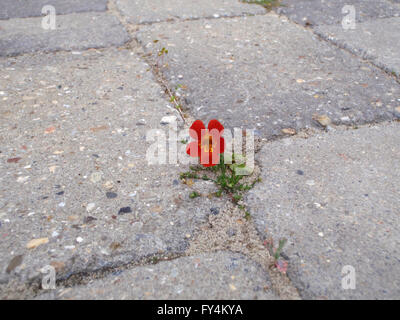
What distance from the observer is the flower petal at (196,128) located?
1.47m

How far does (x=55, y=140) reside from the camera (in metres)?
1.61

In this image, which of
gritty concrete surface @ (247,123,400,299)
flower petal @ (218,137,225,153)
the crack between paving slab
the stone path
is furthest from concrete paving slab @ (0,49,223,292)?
the crack between paving slab

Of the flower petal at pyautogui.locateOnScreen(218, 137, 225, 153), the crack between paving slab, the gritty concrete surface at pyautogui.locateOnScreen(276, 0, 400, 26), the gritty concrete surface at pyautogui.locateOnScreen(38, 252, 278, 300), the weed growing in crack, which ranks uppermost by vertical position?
the gritty concrete surface at pyautogui.locateOnScreen(276, 0, 400, 26)

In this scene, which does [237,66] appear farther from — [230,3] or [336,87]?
[230,3]

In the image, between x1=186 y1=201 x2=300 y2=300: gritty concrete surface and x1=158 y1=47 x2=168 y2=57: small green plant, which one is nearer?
x1=186 y1=201 x2=300 y2=300: gritty concrete surface

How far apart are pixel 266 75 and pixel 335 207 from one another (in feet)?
3.48

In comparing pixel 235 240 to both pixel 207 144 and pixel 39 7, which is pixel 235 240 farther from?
pixel 39 7

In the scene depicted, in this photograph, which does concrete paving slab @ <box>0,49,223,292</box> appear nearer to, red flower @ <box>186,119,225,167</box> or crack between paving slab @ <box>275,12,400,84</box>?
red flower @ <box>186,119,225,167</box>

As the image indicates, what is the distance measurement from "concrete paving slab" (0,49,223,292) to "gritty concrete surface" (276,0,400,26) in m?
1.52

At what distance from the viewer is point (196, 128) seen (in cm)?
149

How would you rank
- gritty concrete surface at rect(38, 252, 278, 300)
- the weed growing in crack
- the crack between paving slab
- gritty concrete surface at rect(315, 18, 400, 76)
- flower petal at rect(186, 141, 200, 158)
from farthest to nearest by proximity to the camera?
1. gritty concrete surface at rect(315, 18, 400, 76)
2. the crack between paving slab
3. flower petal at rect(186, 141, 200, 158)
4. the weed growing in crack
5. gritty concrete surface at rect(38, 252, 278, 300)

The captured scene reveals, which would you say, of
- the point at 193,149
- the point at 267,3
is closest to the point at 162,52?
the point at 193,149

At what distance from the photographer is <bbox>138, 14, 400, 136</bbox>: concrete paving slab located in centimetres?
180
